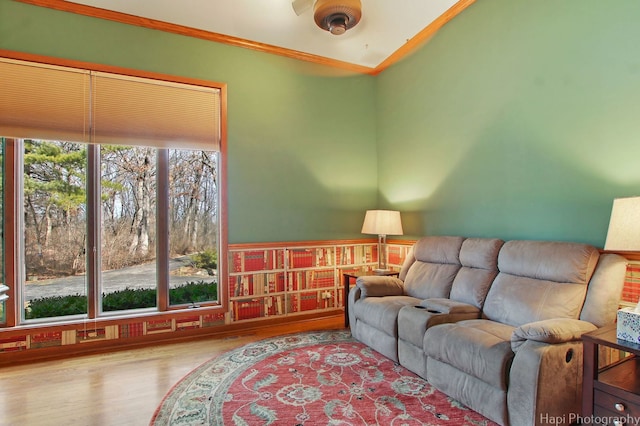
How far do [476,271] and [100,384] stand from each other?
122 inches

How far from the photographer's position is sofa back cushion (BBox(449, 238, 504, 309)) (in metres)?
2.82

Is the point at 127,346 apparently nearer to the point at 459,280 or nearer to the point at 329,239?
the point at 329,239

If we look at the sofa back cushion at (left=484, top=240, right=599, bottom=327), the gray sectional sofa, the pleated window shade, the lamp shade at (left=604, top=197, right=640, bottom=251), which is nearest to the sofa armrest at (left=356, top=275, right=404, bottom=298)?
the gray sectional sofa

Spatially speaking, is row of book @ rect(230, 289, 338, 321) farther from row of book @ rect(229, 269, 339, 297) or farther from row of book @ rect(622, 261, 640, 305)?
row of book @ rect(622, 261, 640, 305)

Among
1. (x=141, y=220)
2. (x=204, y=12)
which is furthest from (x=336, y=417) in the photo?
(x=204, y=12)

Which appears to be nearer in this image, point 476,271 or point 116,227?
point 476,271

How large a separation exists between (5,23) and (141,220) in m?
2.07

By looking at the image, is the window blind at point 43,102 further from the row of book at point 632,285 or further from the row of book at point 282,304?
the row of book at point 632,285

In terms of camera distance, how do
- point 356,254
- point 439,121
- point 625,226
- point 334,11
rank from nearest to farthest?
point 625,226, point 334,11, point 439,121, point 356,254

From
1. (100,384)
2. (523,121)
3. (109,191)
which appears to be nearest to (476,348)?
(523,121)

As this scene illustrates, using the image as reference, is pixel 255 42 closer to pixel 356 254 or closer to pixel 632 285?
pixel 356 254

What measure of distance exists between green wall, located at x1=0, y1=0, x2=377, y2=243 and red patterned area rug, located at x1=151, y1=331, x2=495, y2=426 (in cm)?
152

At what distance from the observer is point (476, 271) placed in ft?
9.70

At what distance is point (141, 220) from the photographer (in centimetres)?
362
